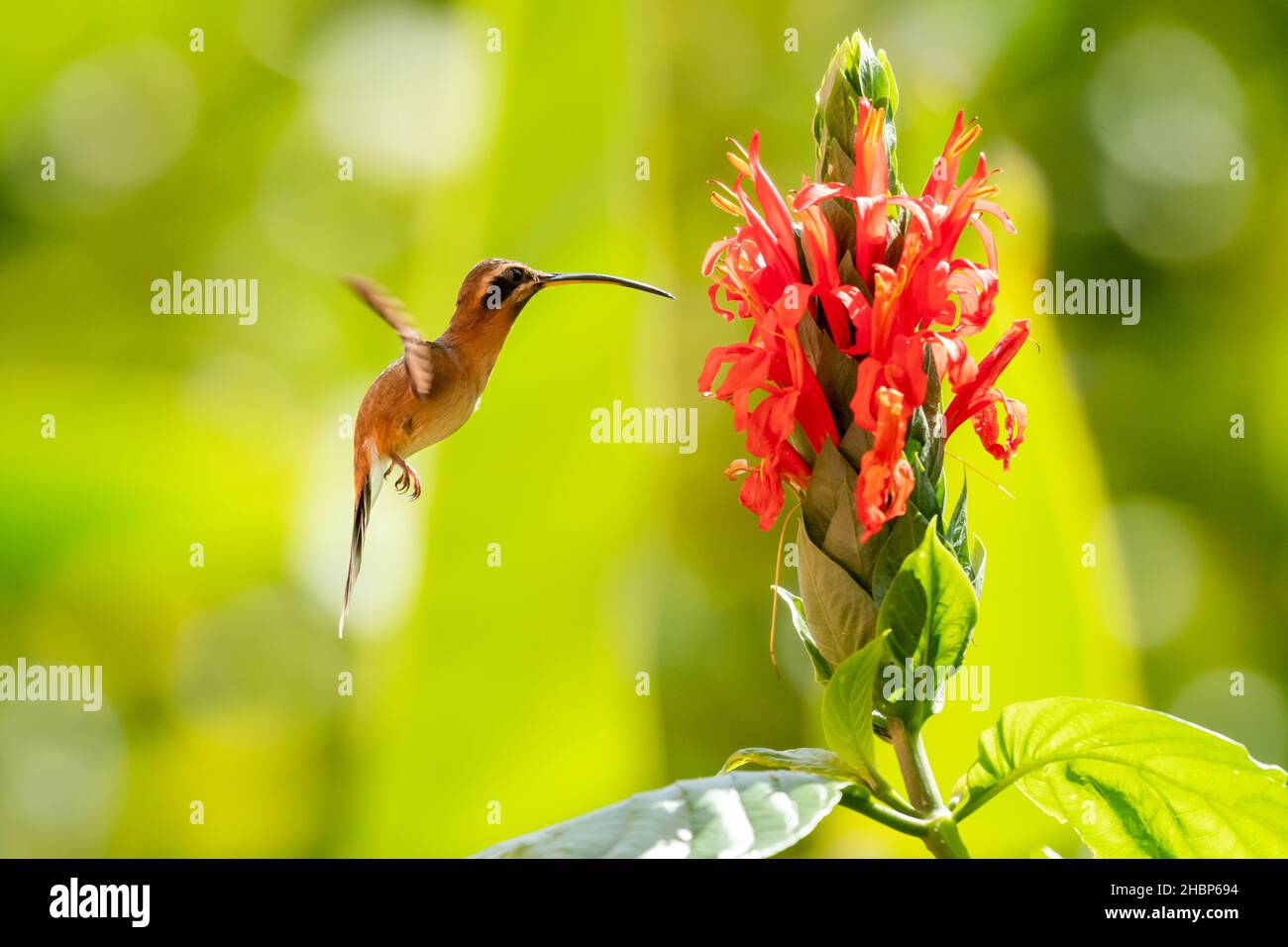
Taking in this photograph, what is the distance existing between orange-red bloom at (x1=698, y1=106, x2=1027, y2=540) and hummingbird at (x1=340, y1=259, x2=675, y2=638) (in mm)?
190

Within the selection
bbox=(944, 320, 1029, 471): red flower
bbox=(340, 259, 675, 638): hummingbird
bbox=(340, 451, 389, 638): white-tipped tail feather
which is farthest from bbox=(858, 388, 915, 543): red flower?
bbox=(340, 451, 389, 638): white-tipped tail feather

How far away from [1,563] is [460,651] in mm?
736

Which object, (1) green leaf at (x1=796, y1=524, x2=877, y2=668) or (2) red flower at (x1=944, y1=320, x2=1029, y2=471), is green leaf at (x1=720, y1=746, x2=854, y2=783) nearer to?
(1) green leaf at (x1=796, y1=524, x2=877, y2=668)

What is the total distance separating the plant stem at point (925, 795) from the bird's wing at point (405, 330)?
0.35 meters

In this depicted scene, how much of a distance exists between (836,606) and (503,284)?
37cm

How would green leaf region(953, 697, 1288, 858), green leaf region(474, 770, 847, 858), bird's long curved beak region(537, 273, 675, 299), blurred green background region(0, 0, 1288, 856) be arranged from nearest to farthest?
1. green leaf region(474, 770, 847, 858)
2. green leaf region(953, 697, 1288, 858)
3. bird's long curved beak region(537, 273, 675, 299)
4. blurred green background region(0, 0, 1288, 856)

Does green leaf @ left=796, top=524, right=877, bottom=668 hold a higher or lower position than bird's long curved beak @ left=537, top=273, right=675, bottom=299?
lower

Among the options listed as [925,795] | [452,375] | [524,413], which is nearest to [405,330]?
[452,375]

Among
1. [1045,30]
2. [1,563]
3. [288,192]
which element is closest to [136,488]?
[1,563]

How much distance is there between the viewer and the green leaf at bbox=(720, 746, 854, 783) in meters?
0.50

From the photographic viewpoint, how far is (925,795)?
49 cm

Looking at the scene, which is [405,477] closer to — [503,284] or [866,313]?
[503,284]

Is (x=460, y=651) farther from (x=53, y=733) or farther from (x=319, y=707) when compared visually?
(x=53, y=733)

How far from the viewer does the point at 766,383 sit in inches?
21.2
